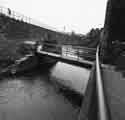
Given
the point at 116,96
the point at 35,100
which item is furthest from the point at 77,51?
the point at 116,96

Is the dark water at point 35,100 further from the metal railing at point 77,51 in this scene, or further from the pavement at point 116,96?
the pavement at point 116,96

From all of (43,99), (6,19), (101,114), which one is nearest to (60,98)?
(43,99)

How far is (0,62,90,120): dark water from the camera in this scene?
3835 millimetres

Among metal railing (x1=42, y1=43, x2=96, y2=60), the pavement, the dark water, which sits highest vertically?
metal railing (x1=42, y1=43, x2=96, y2=60)

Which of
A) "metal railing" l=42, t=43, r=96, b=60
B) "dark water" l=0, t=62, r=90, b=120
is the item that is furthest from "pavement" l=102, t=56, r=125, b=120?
"metal railing" l=42, t=43, r=96, b=60

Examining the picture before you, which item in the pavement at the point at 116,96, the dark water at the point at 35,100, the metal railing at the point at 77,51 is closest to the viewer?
the pavement at the point at 116,96

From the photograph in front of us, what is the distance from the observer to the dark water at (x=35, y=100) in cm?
383

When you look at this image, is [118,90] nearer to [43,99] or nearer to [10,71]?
[43,99]

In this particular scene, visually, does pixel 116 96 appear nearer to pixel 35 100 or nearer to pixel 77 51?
pixel 35 100

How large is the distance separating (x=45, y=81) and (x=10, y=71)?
7.69 ft

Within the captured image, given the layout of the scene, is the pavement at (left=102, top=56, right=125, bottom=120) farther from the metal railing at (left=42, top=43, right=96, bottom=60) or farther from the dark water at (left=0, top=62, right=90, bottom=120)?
the metal railing at (left=42, top=43, right=96, bottom=60)

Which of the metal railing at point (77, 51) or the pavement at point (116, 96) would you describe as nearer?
the pavement at point (116, 96)

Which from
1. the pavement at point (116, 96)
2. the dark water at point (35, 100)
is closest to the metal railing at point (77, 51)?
the dark water at point (35, 100)

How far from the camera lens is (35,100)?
15.3 feet
